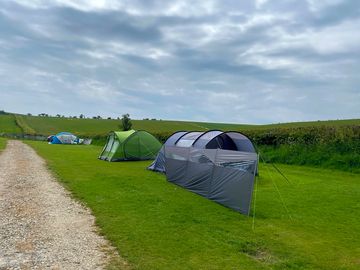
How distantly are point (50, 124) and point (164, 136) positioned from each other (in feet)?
211

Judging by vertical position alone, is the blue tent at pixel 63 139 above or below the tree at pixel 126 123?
below

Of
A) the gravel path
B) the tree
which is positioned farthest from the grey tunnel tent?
the tree

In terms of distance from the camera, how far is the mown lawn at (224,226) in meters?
6.65

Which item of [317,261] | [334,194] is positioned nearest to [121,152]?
[334,194]

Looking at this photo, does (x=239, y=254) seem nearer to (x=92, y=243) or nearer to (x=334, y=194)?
(x=92, y=243)

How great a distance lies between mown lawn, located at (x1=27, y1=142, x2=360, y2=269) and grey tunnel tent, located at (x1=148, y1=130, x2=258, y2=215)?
0.41m

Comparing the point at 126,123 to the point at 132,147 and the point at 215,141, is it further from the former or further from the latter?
the point at 215,141

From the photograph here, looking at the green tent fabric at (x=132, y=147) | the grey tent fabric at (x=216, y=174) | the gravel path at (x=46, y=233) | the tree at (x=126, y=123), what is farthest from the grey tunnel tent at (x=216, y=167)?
the tree at (x=126, y=123)

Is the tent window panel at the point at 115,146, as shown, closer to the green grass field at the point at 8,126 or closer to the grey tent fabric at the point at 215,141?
the grey tent fabric at the point at 215,141

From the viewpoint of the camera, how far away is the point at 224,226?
8812mm

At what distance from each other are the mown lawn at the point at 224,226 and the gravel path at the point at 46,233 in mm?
481

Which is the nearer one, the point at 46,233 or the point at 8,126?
the point at 46,233

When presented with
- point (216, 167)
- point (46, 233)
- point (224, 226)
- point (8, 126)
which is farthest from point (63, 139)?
point (224, 226)

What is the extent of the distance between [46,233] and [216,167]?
604cm
